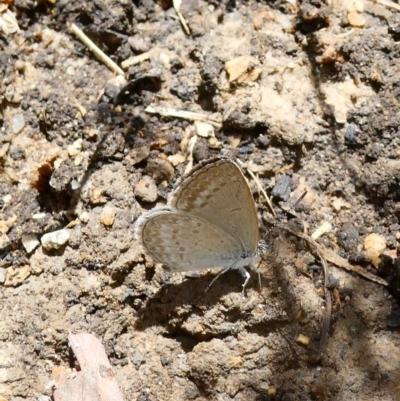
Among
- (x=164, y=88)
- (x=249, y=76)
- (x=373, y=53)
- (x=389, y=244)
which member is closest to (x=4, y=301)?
(x=164, y=88)

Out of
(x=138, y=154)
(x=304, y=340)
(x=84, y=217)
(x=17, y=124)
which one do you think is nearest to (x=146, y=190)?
(x=138, y=154)

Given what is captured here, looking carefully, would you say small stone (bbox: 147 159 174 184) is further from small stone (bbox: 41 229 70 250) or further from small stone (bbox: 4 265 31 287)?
small stone (bbox: 4 265 31 287)

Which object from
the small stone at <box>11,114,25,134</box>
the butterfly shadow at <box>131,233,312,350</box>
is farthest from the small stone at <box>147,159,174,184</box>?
the small stone at <box>11,114,25,134</box>

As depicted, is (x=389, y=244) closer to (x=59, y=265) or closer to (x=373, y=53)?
(x=373, y=53)

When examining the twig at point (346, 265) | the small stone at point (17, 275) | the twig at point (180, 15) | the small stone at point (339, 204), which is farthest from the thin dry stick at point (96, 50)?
the twig at point (346, 265)

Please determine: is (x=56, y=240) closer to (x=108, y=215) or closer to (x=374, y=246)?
(x=108, y=215)
